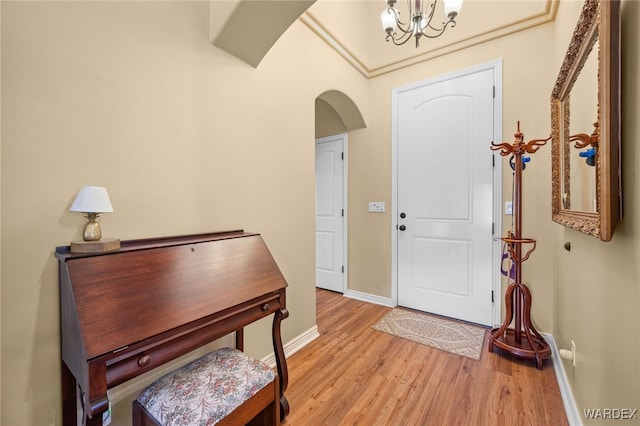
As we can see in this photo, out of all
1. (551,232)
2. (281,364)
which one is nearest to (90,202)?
(281,364)

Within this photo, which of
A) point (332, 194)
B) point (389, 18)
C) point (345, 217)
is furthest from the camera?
point (332, 194)

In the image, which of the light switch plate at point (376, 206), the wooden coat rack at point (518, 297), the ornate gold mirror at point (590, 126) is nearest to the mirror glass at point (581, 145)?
the ornate gold mirror at point (590, 126)

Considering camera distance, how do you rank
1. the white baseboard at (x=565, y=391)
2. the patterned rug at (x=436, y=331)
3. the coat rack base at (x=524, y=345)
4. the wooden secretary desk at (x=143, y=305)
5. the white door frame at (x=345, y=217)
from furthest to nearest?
1. the white door frame at (x=345, y=217)
2. the patterned rug at (x=436, y=331)
3. the coat rack base at (x=524, y=345)
4. the white baseboard at (x=565, y=391)
5. the wooden secretary desk at (x=143, y=305)

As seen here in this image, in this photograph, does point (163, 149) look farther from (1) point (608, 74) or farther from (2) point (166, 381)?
(1) point (608, 74)

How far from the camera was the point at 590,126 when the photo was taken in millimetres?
1137

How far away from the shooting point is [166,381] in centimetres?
114

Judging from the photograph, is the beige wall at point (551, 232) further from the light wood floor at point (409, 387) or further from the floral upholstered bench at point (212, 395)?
the floral upholstered bench at point (212, 395)

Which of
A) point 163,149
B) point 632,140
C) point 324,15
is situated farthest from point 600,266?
point 324,15

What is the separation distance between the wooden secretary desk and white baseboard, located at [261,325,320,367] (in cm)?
51

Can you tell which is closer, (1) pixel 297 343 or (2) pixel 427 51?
(1) pixel 297 343

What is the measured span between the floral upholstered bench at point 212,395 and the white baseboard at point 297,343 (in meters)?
0.65

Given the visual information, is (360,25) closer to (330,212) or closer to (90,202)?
(330,212)

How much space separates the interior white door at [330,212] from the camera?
353 cm

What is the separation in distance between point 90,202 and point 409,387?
2.01 meters
